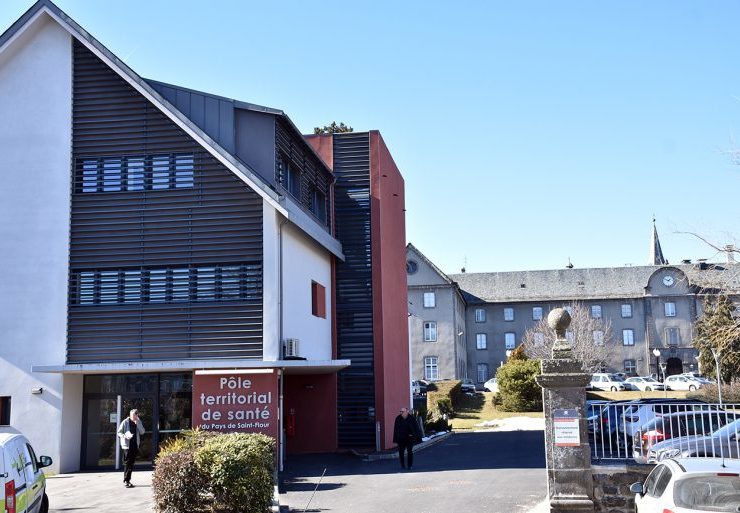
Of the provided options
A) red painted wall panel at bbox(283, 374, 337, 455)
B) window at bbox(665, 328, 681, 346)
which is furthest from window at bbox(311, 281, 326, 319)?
window at bbox(665, 328, 681, 346)

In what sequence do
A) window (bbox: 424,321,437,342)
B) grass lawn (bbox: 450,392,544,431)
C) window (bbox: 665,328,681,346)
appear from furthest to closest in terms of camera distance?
window (bbox: 665,328,681,346) < window (bbox: 424,321,437,342) < grass lawn (bbox: 450,392,544,431)

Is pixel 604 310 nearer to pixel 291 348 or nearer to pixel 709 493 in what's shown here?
pixel 291 348

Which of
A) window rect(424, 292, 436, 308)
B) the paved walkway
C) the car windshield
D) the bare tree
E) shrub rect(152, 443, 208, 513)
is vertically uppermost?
window rect(424, 292, 436, 308)

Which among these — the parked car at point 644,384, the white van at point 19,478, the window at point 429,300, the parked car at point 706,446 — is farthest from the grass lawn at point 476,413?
the white van at point 19,478

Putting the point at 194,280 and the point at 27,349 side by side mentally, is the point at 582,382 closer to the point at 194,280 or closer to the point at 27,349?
the point at 194,280

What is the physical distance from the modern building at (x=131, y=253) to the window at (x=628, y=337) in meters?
56.8

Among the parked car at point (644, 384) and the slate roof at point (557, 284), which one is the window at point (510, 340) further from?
the parked car at point (644, 384)

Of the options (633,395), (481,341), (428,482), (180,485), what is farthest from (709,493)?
(481,341)

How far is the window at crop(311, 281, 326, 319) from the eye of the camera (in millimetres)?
26131

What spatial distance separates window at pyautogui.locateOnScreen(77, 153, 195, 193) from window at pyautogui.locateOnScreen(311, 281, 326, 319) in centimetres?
570

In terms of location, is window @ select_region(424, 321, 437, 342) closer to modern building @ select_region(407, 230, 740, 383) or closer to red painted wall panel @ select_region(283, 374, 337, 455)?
modern building @ select_region(407, 230, 740, 383)

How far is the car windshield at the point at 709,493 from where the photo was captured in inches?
348

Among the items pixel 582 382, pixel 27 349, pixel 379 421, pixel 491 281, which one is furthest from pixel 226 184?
pixel 491 281

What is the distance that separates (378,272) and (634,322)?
52343mm
